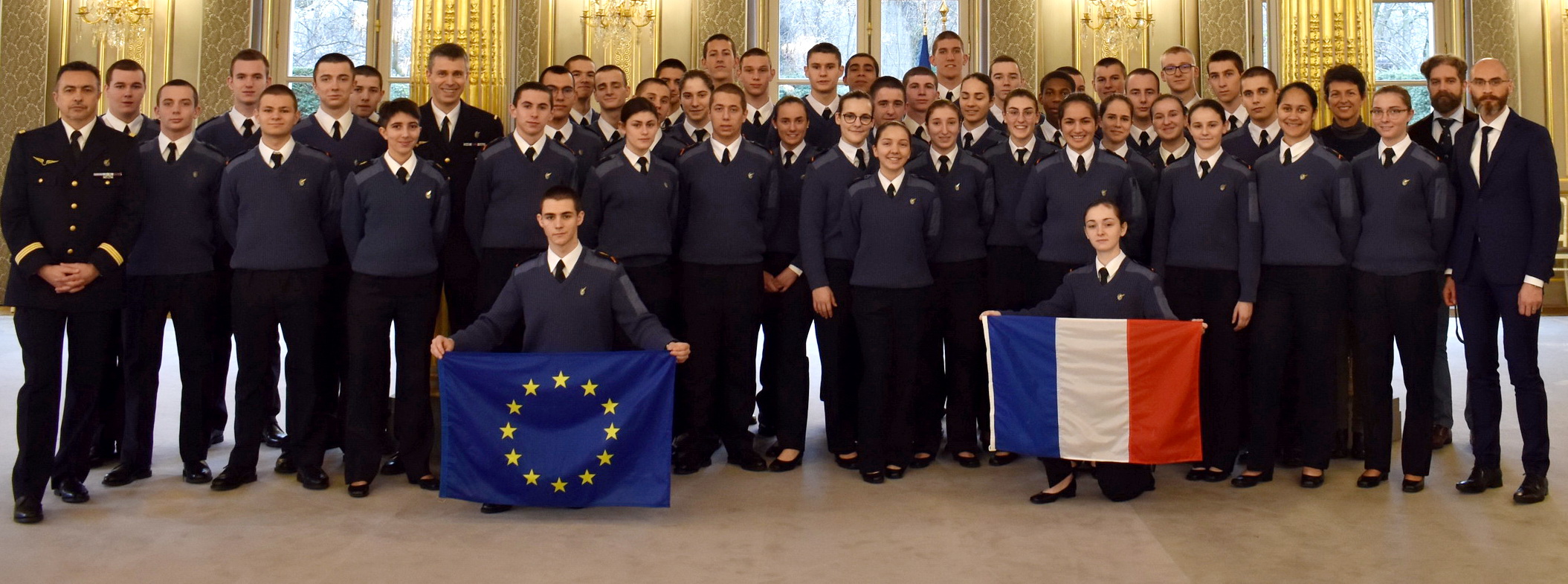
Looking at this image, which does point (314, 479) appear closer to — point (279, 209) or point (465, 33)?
point (279, 209)

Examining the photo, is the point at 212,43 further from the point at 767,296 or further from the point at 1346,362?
the point at 1346,362

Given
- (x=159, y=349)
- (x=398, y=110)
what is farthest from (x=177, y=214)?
(x=398, y=110)

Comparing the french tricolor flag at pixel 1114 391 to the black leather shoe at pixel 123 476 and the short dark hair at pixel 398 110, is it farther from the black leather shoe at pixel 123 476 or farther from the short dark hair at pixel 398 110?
the black leather shoe at pixel 123 476

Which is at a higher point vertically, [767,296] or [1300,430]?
[767,296]

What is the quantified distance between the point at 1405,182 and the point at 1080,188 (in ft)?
3.75

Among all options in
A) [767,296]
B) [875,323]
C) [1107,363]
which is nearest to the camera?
[1107,363]

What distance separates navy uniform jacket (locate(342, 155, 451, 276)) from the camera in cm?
455

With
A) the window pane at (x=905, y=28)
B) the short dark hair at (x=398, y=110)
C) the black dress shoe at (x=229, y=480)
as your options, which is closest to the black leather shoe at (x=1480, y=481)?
the short dark hair at (x=398, y=110)

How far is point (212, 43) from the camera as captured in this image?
481 inches

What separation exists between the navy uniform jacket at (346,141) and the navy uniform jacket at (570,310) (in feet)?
3.75

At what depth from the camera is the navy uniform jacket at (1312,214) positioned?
4648 millimetres

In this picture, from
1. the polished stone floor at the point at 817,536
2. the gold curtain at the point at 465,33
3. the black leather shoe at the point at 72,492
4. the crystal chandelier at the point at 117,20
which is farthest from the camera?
the crystal chandelier at the point at 117,20

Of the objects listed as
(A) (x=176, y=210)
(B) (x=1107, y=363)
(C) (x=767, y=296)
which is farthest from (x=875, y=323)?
(A) (x=176, y=210)

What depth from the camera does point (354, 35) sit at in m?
12.6
